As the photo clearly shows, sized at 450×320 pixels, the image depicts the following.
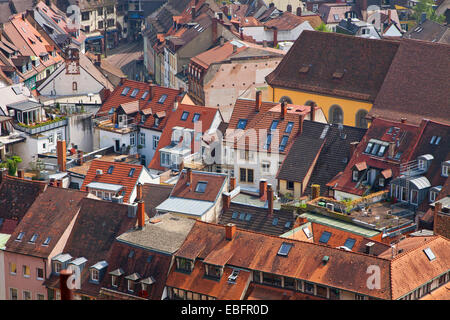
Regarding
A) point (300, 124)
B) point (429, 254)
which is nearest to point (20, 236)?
point (300, 124)

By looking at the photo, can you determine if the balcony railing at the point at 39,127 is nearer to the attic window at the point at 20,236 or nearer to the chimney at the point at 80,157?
the chimney at the point at 80,157

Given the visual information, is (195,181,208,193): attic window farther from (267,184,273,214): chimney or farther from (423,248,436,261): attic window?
(423,248,436,261): attic window

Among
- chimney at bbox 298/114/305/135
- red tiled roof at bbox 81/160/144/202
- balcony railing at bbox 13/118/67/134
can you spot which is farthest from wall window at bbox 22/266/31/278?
balcony railing at bbox 13/118/67/134

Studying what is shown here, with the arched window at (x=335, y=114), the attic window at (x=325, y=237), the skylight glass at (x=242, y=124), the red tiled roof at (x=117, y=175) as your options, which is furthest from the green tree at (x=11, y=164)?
the attic window at (x=325, y=237)
